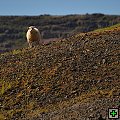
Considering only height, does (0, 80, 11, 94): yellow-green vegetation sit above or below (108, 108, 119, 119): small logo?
below

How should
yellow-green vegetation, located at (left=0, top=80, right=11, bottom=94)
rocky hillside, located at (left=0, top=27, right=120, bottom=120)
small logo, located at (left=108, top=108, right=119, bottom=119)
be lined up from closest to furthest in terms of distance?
small logo, located at (left=108, top=108, right=119, bottom=119) → rocky hillside, located at (left=0, top=27, right=120, bottom=120) → yellow-green vegetation, located at (left=0, top=80, right=11, bottom=94)

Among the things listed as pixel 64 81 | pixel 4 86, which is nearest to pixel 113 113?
pixel 64 81

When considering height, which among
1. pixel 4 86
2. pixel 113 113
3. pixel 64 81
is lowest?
pixel 4 86

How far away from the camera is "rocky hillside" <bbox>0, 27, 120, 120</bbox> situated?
64.6 ft

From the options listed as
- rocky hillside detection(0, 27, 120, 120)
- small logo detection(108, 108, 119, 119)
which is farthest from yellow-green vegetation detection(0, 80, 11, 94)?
small logo detection(108, 108, 119, 119)

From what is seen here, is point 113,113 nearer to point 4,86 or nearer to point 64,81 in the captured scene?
point 64,81

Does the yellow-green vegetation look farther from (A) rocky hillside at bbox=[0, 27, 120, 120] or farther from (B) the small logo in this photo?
(B) the small logo

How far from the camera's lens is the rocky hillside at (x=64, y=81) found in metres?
19.7

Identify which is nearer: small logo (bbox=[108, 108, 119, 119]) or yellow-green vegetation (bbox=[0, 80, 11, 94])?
small logo (bbox=[108, 108, 119, 119])

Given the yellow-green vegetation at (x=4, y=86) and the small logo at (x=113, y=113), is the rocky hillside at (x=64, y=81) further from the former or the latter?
the small logo at (x=113, y=113)

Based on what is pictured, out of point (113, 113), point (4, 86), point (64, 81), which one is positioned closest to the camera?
point (113, 113)

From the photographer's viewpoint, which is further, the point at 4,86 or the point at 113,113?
the point at 4,86

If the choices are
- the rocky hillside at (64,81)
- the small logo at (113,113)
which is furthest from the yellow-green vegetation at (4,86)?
the small logo at (113,113)

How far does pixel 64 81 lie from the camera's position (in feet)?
75.9
